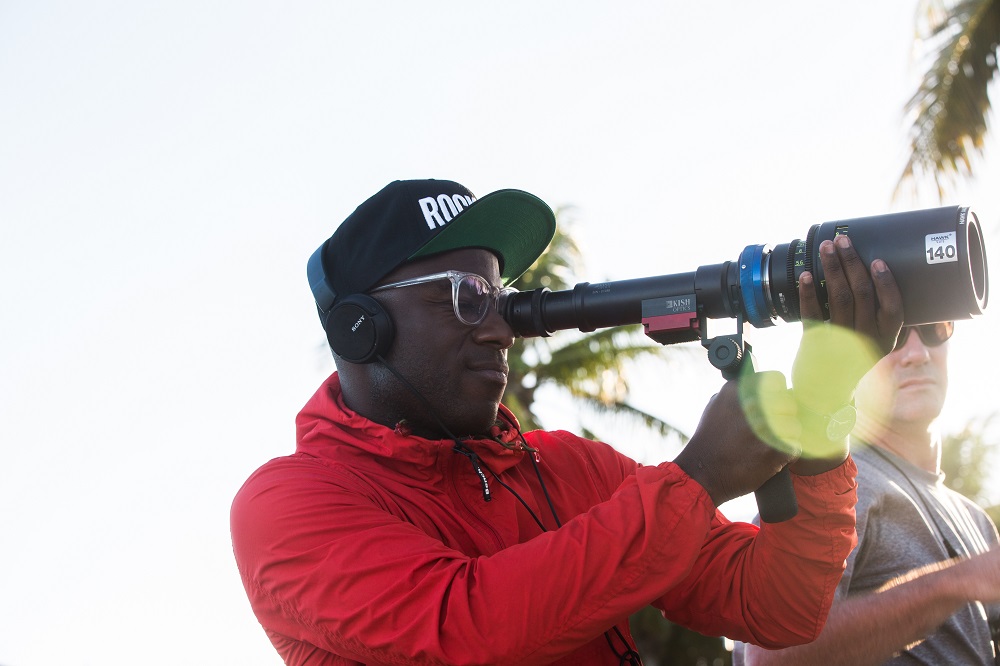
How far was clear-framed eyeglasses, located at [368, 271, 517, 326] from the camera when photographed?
103 inches

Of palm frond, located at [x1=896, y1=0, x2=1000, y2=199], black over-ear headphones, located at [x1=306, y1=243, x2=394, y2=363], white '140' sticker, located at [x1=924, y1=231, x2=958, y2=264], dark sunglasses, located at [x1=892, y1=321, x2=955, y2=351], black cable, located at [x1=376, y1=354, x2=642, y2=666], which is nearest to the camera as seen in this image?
white '140' sticker, located at [x1=924, y1=231, x2=958, y2=264]

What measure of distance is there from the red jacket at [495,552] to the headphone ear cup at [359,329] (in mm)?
159

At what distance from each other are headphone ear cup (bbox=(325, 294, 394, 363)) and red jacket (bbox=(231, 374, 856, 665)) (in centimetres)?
16

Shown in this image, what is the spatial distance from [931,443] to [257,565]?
2.57 metres

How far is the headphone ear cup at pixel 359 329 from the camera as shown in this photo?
2590 mm

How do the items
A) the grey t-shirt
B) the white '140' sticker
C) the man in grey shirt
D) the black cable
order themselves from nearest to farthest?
the white '140' sticker, the black cable, the man in grey shirt, the grey t-shirt

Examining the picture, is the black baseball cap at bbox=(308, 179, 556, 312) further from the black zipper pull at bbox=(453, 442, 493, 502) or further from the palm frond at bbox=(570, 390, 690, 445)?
the palm frond at bbox=(570, 390, 690, 445)

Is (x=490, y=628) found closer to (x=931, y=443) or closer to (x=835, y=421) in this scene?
(x=835, y=421)

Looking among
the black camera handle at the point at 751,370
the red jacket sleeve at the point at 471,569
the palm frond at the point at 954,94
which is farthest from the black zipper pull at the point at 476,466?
the palm frond at the point at 954,94

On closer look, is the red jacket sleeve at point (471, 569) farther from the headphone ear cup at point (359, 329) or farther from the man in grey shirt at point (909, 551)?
the man in grey shirt at point (909, 551)

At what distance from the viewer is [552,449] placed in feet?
9.36

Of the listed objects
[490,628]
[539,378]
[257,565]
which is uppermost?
[257,565]

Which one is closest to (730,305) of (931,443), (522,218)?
(522,218)

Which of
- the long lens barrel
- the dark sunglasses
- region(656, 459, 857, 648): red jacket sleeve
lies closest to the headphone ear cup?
the long lens barrel
